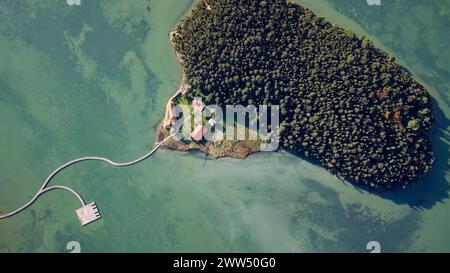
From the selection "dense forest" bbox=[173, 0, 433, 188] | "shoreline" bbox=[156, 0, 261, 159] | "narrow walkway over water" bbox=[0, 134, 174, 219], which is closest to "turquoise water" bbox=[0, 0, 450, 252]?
"narrow walkway over water" bbox=[0, 134, 174, 219]

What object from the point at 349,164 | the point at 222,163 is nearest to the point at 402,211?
the point at 349,164

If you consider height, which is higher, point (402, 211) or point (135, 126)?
point (135, 126)

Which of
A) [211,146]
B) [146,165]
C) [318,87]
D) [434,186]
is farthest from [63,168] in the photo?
[434,186]

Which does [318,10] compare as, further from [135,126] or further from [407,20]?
[135,126]

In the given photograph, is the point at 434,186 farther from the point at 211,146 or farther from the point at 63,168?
the point at 63,168

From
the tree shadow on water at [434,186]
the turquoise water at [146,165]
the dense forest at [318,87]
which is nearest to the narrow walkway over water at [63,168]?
the turquoise water at [146,165]
